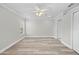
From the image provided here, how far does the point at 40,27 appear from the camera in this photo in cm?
252

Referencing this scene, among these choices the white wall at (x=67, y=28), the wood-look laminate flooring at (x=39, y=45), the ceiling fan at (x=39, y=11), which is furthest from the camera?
the white wall at (x=67, y=28)

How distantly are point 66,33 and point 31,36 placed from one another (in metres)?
1.18

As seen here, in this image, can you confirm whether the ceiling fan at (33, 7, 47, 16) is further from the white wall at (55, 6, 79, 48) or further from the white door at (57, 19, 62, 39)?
the white wall at (55, 6, 79, 48)

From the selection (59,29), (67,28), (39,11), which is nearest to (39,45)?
(59,29)

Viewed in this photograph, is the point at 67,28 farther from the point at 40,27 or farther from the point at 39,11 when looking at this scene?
the point at 39,11

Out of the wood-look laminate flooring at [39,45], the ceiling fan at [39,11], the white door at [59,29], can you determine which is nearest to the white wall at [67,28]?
the white door at [59,29]

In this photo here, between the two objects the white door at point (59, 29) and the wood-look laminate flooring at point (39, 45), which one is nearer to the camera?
the wood-look laminate flooring at point (39, 45)

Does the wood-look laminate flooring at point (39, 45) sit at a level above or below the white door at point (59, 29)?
below

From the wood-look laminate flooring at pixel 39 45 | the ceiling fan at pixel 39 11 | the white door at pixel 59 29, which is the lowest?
the wood-look laminate flooring at pixel 39 45

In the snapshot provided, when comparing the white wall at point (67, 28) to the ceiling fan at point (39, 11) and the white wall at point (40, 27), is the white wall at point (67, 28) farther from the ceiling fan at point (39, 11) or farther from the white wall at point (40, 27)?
the ceiling fan at point (39, 11)

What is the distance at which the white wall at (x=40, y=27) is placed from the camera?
250 cm

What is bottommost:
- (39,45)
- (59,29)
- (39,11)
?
(39,45)

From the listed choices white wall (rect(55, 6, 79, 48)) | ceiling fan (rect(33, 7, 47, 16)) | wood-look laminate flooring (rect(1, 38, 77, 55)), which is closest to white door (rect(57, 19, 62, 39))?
white wall (rect(55, 6, 79, 48))
